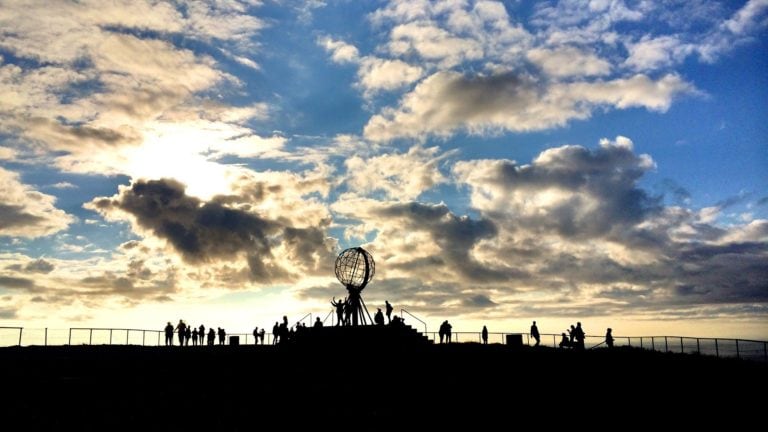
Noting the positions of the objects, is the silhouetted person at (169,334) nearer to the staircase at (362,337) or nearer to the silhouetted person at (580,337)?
the staircase at (362,337)

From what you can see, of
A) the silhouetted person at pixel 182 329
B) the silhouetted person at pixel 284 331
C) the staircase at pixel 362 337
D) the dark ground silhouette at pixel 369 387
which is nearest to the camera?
the dark ground silhouette at pixel 369 387

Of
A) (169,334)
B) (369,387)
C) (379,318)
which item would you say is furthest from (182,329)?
(369,387)

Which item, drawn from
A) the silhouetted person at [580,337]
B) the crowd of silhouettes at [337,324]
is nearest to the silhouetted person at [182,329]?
the crowd of silhouettes at [337,324]

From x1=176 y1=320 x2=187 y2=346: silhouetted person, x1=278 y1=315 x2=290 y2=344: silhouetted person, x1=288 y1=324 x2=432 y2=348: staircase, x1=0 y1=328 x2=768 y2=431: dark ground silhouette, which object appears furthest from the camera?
x1=176 y1=320 x2=187 y2=346: silhouetted person

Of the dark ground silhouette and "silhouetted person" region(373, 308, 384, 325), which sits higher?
"silhouetted person" region(373, 308, 384, 325)

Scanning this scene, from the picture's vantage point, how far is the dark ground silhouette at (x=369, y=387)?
72.1 ft

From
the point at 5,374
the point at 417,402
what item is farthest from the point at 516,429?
the point at 5,374

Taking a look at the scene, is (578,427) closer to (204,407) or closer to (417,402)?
(417,402)

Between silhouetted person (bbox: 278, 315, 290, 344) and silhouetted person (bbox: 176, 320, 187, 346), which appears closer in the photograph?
silhouetted person (bbox: 278, 315, 290, 344)

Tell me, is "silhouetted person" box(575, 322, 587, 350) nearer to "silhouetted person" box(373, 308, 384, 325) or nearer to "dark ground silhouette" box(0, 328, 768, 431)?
"dark ground silhouette" box(0, 328, 768, 431)

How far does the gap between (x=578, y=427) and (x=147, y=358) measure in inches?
988

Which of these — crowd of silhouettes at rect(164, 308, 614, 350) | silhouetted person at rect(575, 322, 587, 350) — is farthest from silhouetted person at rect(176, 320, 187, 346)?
silhouetted person at rect(575, 322, 587, 350)

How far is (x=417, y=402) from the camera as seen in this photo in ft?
80.0

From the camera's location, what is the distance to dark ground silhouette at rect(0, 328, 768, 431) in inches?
865
